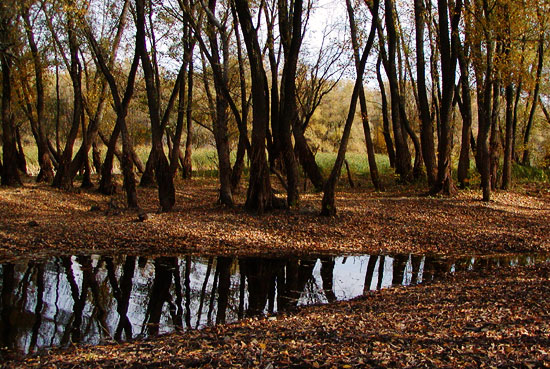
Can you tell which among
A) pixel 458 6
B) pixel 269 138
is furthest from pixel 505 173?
pixel 269 138

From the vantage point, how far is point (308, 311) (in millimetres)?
7074

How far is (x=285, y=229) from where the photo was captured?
1204 cm

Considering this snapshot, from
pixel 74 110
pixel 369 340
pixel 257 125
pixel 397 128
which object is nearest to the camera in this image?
pixel 369 340

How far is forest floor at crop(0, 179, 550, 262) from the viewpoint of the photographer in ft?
35.6

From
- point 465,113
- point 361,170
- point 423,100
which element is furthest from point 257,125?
point 361,170

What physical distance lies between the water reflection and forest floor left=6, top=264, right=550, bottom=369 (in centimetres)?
67

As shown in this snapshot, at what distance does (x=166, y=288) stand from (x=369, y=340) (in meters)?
4.10

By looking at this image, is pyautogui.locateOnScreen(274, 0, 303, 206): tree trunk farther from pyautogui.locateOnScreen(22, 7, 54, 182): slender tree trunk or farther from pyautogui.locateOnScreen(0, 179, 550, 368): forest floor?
pyautogui.locateOnScreen(22, 7, 54, 182): slender tree trunk

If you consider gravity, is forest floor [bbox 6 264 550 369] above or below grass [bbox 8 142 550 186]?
below

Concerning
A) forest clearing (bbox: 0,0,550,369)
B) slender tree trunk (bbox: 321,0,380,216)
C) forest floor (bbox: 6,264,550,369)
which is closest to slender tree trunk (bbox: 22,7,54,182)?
forest clearing (bbox: 0,0,550,369)

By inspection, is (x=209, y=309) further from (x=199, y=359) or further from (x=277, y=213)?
(x=277, y=213)

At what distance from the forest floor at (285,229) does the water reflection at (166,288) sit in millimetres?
671

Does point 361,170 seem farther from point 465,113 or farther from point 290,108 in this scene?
point 290,108

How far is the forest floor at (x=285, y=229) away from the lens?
10.8 meters
